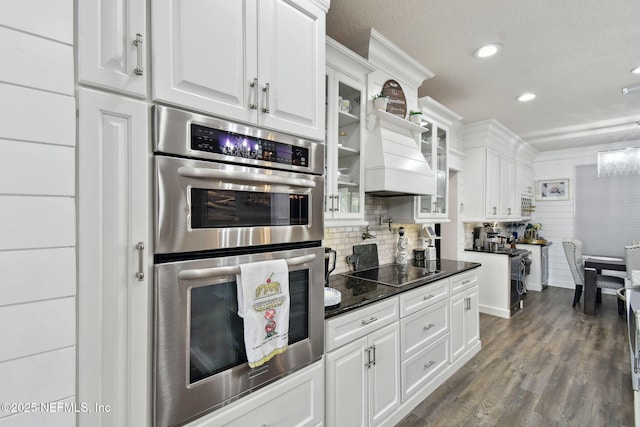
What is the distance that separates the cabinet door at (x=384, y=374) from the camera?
1.85 m

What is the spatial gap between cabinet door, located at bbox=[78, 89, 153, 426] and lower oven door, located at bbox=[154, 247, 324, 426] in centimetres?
5

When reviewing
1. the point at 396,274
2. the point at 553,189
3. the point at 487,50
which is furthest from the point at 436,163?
the point at 553,189

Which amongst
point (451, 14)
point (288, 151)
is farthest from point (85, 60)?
point (451, 14)

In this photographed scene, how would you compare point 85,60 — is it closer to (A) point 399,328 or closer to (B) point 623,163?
(A) point 399,328

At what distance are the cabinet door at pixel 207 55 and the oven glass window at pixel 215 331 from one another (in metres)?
0.68

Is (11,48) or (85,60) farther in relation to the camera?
(85,60)

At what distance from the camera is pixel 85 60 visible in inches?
32.8

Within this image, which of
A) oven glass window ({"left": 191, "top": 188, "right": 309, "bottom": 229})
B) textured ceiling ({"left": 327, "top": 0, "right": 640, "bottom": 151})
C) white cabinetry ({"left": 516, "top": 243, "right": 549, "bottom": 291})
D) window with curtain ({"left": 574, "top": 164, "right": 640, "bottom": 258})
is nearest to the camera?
oven glass window ({"left": 191, "top": 188, "right": 309, "bottom": 229})

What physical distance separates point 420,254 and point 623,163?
3.58 metres

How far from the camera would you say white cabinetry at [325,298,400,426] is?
5.21 ft

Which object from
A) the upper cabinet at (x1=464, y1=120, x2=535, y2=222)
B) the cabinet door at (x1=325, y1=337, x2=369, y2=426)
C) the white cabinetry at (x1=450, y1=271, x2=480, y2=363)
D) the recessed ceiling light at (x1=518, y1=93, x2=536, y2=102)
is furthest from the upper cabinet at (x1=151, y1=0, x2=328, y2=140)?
the upper cabinet at (x1=464, y1=120, x2=535, y2=222)

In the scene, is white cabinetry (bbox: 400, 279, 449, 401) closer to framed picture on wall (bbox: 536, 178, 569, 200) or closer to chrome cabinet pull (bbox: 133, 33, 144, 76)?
chrome cabinet pull (bbox: 133, 33, 144, 76)

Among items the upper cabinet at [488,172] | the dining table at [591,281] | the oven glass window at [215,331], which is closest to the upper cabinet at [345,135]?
the oven glass window at [215,331]

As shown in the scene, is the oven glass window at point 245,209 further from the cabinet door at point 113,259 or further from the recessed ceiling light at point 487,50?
the recessed ceiling light at point 487,50
